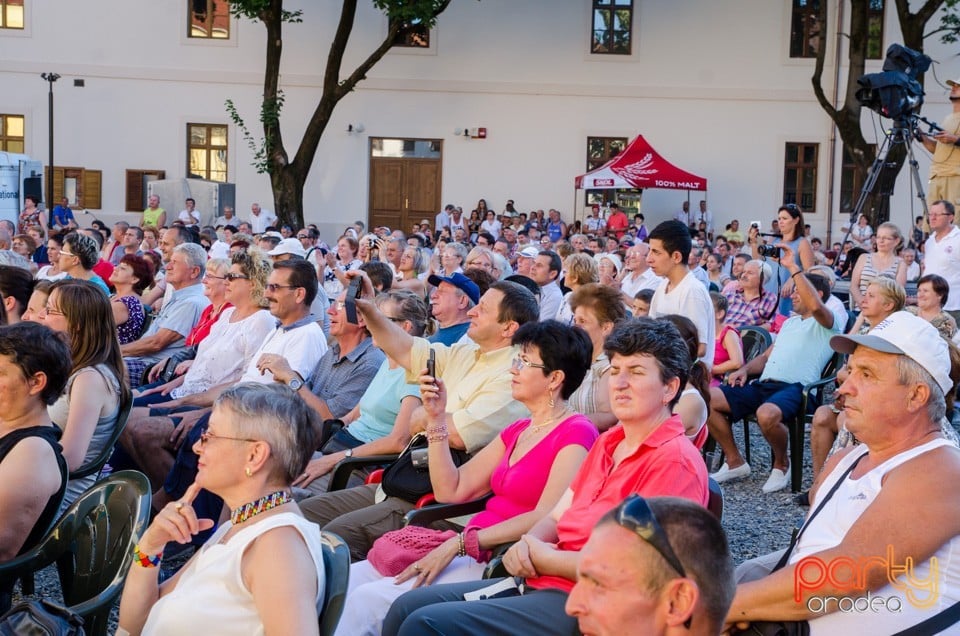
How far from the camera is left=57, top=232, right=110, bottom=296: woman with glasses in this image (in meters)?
7.25

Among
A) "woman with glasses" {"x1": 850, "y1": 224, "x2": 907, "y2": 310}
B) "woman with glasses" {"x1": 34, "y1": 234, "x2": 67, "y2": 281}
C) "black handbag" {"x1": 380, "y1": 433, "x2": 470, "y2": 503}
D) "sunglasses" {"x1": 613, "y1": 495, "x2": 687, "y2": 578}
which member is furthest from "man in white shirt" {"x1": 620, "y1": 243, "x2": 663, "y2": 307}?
"sunglasses" {"x1": 613, "y1": 495, "x2": 687, "y2": 578}

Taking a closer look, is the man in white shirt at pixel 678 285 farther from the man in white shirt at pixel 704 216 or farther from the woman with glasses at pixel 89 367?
the man in white shirt at pixel 704 216

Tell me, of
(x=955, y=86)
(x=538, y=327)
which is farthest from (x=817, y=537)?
(x=955, y=86)

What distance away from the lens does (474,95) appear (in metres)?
25.3

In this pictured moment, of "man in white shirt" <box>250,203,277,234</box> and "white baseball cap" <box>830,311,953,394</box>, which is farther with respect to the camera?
"man in white shirt" <box>250,203,277,234</box>

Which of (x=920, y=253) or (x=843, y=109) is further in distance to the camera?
(x=843, y=109)

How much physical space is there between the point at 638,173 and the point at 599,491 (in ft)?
66.3

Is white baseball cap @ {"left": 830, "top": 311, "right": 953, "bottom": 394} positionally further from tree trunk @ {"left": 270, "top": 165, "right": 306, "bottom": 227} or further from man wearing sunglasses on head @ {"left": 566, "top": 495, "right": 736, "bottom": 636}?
tree trunk @ {"left": 270, "top": 165, "right": 306, "bottom": 227}

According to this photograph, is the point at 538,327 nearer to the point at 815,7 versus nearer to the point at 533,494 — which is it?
the point at 533,494

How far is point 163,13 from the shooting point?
25125mm

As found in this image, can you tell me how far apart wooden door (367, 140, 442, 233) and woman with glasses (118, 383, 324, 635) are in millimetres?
23020

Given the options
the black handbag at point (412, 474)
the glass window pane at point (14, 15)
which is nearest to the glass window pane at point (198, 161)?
the glass window pane at point (14, 15)

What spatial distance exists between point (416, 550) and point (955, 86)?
31.3 ft

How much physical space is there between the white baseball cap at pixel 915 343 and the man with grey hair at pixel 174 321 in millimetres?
5170
